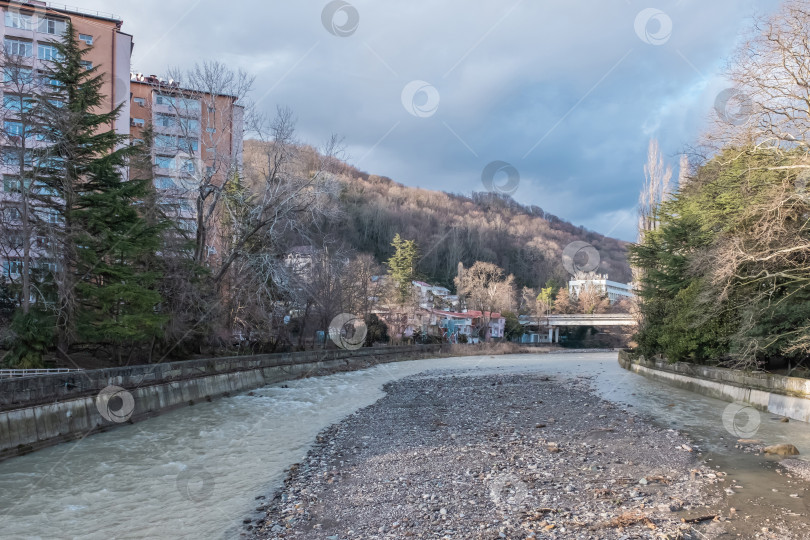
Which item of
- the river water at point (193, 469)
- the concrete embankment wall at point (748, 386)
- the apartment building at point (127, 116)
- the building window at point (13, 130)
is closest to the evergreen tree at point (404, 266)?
the apartment building at point (127, 116)

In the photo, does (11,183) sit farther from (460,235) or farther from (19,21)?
(460,235)

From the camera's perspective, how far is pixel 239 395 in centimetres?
2259

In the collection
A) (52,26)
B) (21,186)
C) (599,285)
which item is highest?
(52,26)

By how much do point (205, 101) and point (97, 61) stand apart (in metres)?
29.6

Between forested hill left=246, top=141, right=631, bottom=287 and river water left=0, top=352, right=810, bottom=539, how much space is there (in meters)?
79.7

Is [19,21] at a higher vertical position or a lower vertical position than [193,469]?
higher

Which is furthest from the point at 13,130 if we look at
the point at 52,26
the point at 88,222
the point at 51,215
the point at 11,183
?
the point at 52,26

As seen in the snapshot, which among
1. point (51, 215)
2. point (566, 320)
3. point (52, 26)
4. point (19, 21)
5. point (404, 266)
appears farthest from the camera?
point (566, 320)

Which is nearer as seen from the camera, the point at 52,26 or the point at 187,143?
the point at 187,143

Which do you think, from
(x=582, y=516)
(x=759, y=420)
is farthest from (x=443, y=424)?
(x=759, y=420)

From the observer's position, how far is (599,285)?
4021 inches

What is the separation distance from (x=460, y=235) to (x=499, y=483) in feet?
383

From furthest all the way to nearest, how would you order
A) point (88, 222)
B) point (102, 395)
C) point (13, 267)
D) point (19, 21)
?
point (19, 21) → point (13, 267) → point (88, 222) → point (102, 395)

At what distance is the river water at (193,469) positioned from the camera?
26.3ft
